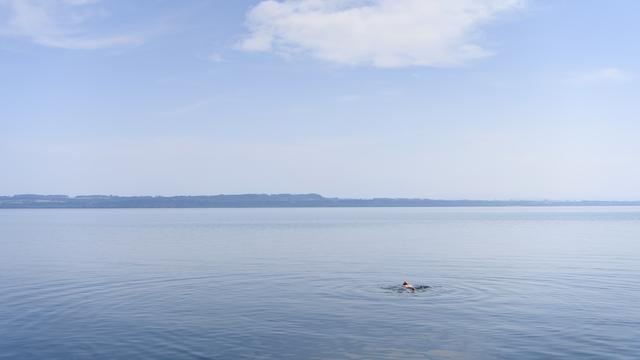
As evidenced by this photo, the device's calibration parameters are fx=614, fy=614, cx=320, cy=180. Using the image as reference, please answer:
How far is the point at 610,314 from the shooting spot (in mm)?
37844

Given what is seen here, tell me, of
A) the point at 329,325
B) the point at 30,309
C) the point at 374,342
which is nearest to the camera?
the point at 374,342

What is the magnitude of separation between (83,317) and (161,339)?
8943mm

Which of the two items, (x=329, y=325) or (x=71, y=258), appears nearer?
(x=329, y=325)

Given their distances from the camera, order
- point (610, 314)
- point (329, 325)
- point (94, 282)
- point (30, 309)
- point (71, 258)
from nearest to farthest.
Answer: point (329, 325)
point (610, 314)
point (30, 309)
point (94, 282)
point (71, 258)

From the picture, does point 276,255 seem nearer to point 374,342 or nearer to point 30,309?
point 30,309

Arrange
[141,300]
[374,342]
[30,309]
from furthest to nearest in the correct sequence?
1. [141,300]
2. [30,309]
3. [374,342]

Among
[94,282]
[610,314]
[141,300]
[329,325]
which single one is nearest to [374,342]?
[329,325]

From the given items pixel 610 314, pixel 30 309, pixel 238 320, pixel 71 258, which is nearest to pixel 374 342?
pixel 238 320

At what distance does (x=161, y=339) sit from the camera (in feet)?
104

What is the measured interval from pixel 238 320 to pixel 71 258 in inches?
1839

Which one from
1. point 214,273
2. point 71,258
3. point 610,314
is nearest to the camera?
point 610,314

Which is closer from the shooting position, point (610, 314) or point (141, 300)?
point (610, 314)

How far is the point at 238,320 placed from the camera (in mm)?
36594

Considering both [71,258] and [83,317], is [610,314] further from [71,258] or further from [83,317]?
[71,258]
